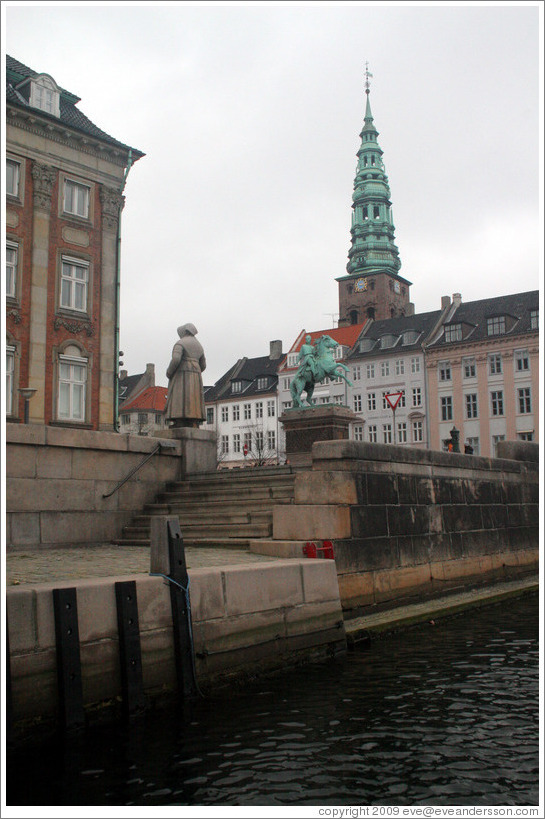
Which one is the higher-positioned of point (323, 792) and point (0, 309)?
point (0, 309)

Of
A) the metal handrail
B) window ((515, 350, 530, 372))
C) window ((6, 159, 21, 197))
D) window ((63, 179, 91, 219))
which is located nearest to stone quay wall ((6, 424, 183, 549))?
the metal handrail

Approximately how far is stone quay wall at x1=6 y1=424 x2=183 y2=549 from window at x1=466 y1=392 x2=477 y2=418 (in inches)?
2126

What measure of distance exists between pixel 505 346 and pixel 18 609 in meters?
62.1

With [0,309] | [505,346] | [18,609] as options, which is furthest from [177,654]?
[505,346]

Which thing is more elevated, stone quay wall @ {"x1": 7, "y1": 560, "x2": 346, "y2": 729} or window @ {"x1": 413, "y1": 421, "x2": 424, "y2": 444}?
window @ {"x1": 413, "y1": 421, "x2": 424, "y2": 444}

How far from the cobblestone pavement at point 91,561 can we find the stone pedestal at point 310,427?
8.21m

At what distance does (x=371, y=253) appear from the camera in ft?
319

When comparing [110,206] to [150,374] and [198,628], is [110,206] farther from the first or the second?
[150,374]

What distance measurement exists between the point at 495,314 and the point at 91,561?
195ft

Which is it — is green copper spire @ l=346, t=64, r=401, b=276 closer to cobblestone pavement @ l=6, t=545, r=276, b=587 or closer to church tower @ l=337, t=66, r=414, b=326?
church tower @ l=337, t=66, r=414, b=326

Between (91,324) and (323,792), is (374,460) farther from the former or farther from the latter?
(91,324)

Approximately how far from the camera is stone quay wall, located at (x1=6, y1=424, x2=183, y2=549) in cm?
1342

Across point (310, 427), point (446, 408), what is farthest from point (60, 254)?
point (446, 408)

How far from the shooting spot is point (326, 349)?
2262 centimetres
